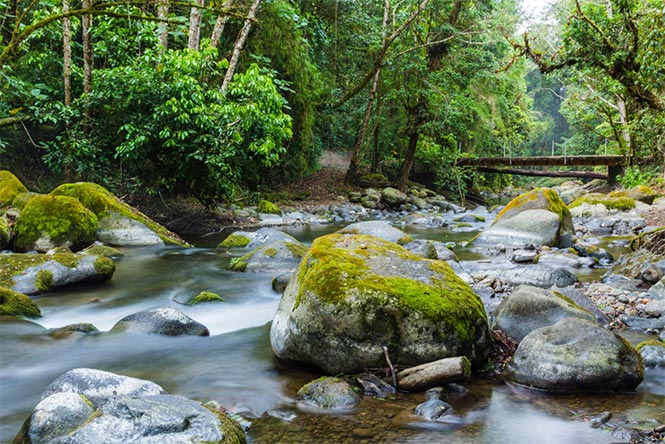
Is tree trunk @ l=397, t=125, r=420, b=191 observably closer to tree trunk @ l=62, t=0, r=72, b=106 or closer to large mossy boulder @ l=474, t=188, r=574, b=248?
large mossy boulder @ l=474, t=188, r=574, b=248

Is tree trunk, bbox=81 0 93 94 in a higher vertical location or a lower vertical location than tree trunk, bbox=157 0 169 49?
lower

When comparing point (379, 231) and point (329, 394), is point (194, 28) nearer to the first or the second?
point (379, 231)

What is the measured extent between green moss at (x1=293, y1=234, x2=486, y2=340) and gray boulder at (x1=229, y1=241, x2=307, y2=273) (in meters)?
3.56

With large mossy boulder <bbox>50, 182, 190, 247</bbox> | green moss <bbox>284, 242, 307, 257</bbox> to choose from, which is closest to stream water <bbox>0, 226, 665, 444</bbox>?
green moss <bbox>284, 242, 307, 257</bbox>

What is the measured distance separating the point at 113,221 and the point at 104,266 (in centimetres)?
316

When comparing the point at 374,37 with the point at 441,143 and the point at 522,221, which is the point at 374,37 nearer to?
the point at 441,143

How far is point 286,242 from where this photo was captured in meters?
8.26

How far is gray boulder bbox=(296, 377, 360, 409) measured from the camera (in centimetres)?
328

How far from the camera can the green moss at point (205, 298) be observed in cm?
621

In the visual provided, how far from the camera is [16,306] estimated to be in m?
5.22

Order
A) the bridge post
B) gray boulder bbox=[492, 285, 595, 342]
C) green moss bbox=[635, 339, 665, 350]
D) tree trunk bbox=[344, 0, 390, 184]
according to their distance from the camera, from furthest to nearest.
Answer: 1. the bridge post
2. tree trunk bbox=[344, 0, 390, 184]
3. gray boulder bbox=[492, 285, 595, 342]
4. green moss bbox=[635, 339, 665, 350]

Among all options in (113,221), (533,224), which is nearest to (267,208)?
(113,221)

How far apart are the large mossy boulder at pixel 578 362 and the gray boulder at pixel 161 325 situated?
2.93 meters

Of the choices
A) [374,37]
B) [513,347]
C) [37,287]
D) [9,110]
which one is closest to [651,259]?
[513,347]
